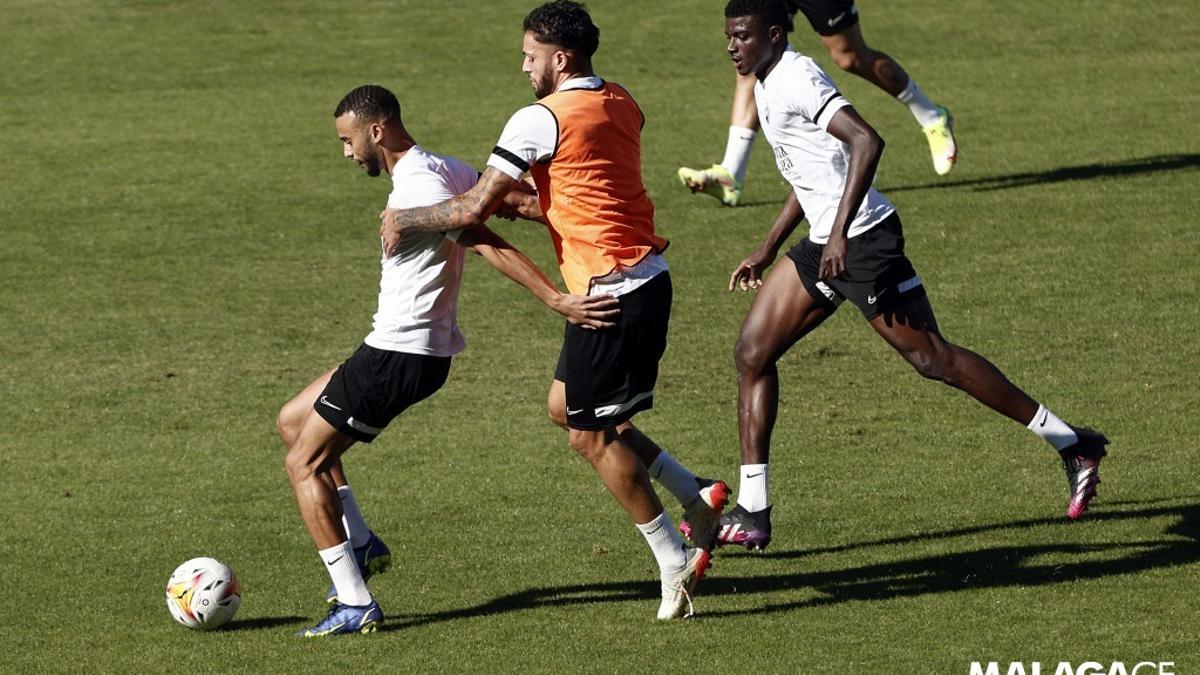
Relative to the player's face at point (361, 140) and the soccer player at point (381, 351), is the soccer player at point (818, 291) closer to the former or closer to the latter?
the soccer player at point (381, 351)

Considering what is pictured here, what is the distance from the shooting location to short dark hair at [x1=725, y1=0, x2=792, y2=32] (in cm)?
800

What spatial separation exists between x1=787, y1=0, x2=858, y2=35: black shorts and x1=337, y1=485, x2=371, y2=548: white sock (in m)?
6.90

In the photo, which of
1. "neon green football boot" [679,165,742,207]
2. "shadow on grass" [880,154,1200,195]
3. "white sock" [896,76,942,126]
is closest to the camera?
"neon green football boot" [679,165,742,207]

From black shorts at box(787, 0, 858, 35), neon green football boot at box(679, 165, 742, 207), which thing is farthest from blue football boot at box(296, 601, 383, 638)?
black shorts at box(787, 0, 858, 35)

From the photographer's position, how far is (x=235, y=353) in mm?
11656

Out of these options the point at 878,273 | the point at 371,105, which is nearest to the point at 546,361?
the point at 878,273

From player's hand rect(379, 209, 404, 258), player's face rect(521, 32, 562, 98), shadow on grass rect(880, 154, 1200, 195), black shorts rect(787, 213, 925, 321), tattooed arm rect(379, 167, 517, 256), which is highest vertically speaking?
player's face rect(521, 32, 562, 98)

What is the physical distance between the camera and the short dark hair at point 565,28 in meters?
7.06

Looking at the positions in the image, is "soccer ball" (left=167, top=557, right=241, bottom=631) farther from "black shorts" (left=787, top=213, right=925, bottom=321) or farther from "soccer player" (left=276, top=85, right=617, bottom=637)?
"black shorts" (left=787, top=213, right=925, bottom=321)

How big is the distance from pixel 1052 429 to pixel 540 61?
2.89 meters

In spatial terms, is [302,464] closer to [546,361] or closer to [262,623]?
[262,623]

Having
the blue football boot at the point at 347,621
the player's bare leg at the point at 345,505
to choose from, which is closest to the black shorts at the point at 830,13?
the player's bare leg at the point at 345,505

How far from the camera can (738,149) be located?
13.6m

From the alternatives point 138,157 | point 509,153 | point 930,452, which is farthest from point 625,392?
point 138,157
